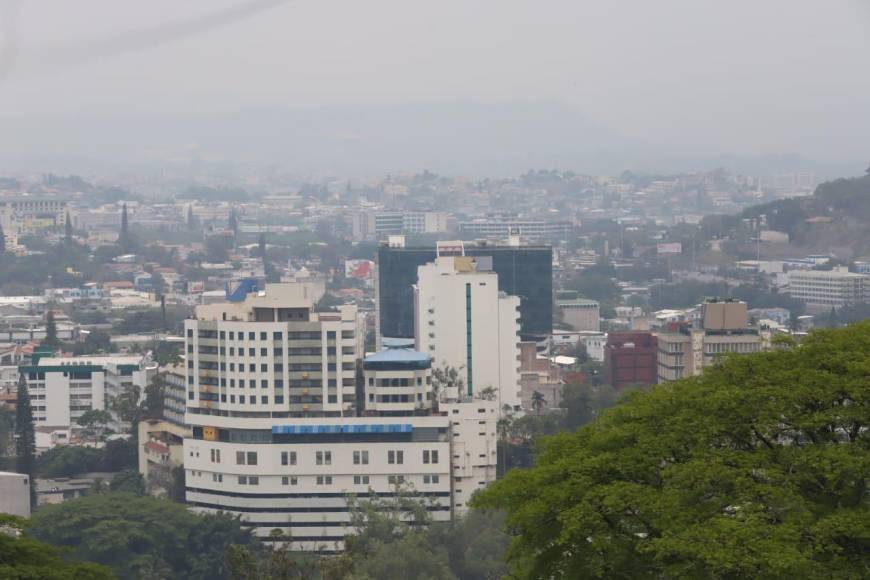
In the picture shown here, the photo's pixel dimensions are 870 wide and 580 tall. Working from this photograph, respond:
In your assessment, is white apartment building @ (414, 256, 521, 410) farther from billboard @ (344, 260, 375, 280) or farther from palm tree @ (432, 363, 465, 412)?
billboard @ (344, 260, 375, 280)

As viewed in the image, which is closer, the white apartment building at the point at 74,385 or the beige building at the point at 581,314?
the white apartment building at the point at 74,385

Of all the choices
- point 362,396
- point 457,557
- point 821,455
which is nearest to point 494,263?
point 362,396

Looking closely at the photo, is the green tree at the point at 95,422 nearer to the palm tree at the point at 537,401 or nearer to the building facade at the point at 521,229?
the palm tree at the point at 537,401

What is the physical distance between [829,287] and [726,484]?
121ft

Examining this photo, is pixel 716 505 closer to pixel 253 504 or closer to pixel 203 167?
pixel 253 504

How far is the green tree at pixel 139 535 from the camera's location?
597 inches

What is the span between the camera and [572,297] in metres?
43.1

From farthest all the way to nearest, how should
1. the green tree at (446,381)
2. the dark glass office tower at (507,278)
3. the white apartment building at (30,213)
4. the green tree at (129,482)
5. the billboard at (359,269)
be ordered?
the white apartment building at (30,213) → the billboard at (359,269) → the dark glass office tower at (507,278) → the green tree at (446,381) → the green tree at (129,482)

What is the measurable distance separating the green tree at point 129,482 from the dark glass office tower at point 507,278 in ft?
46.4

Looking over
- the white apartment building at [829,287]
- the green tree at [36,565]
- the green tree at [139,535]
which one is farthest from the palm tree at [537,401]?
the white apartment building at [829,287]

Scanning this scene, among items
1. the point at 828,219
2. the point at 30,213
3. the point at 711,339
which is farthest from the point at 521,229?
the point at 711,339

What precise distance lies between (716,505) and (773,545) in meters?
0.43

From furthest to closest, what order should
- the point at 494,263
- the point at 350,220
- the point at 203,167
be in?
the point at 203,167 < the point at 350,220 < the point at 494,263

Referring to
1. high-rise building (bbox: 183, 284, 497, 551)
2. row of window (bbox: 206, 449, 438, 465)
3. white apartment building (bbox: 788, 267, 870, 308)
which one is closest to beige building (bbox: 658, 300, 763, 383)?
high-rise building (bbox: 183, 284, 497, 551)
